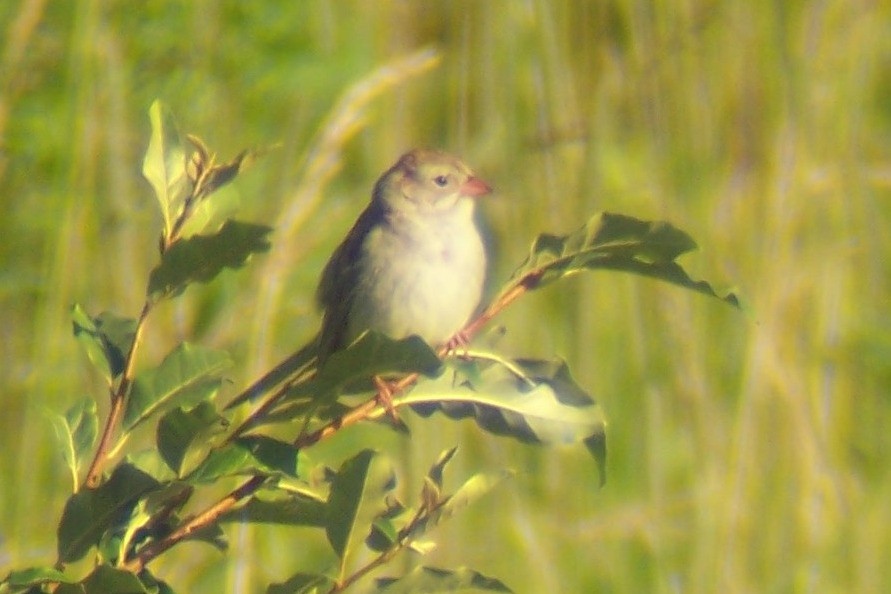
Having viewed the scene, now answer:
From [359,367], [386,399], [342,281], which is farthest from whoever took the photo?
[342,281]

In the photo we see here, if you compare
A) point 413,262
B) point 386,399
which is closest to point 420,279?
point 413,262

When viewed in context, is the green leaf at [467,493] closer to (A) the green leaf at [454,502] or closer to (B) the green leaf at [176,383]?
(A) the green leaf at [454,502]

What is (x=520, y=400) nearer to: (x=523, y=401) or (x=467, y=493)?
(x=523, y=401)

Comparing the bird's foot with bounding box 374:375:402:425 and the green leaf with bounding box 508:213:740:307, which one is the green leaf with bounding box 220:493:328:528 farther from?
the green leaf with bounding box 508:213:740:307

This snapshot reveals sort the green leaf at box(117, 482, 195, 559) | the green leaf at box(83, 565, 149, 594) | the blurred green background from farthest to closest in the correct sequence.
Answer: the blurred green background < the green leaf at box(117, 482, 195, 559) < the green leaf at box(83, 565, 149, 594)

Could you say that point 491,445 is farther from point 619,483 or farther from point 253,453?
point 253,453

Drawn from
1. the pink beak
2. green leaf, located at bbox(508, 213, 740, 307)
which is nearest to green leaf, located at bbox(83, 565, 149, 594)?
green leaf, located at bbox(508, 213, 740, 307)

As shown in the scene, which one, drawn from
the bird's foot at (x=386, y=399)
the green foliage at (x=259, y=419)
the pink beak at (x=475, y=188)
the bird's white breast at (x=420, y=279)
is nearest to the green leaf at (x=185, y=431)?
the green foliage at (x=259, y=419)

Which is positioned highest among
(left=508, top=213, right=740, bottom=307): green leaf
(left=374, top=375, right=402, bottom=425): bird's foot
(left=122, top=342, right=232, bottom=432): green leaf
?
(left=508, top=213, right=740, bottom=307): green leaf
